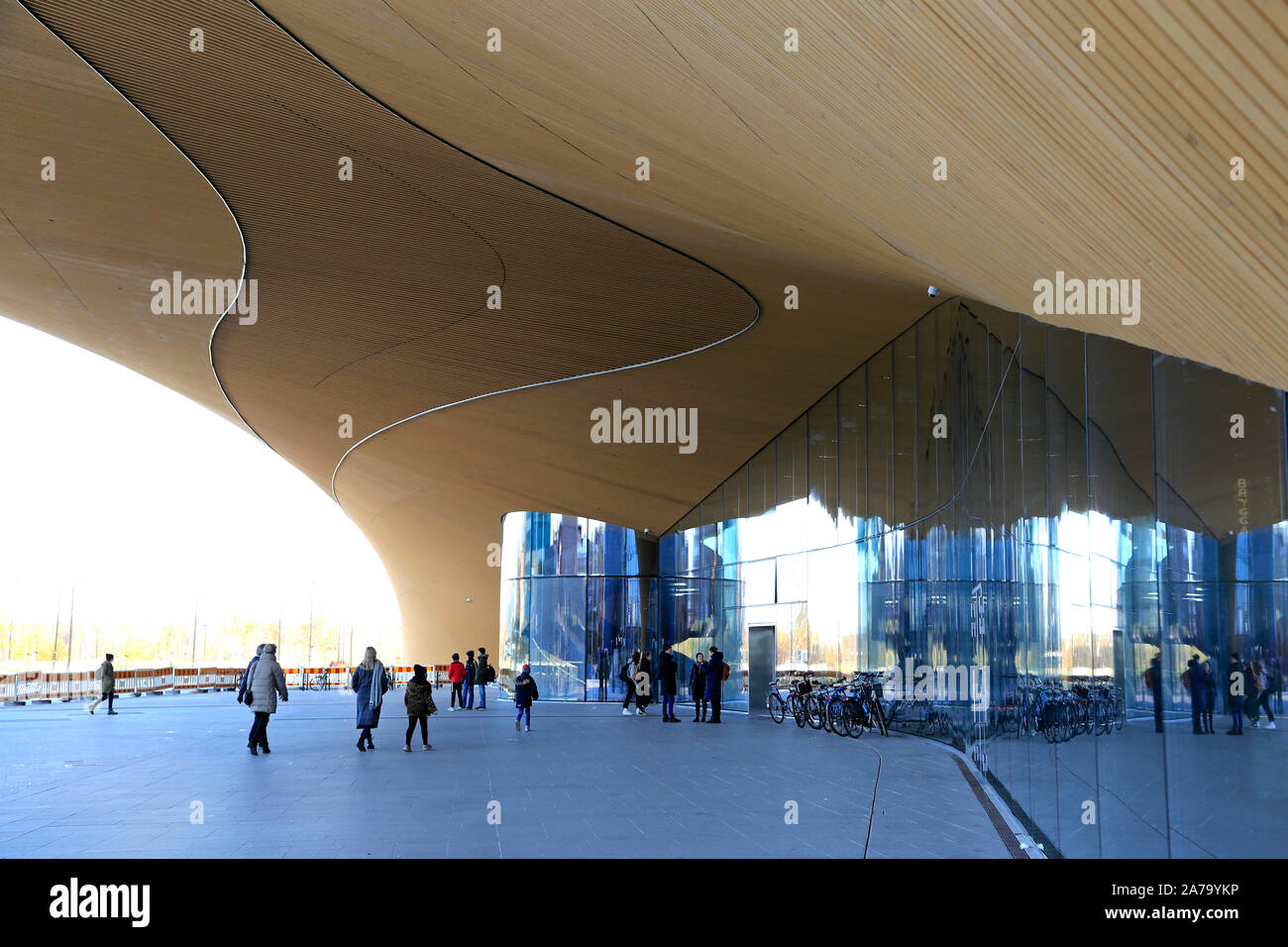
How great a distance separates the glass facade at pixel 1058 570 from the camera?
4.71 meters

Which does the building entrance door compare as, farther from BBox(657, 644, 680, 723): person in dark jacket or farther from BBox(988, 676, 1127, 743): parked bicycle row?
BBox(988, 676, 1127, 743): parked bicycle row

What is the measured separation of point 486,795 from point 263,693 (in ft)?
19.7

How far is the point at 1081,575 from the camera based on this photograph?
7688mm

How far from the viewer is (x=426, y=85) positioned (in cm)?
977

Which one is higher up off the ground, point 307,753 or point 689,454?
point 689,454

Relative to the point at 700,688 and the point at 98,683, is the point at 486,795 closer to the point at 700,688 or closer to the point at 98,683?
the point at 700,688

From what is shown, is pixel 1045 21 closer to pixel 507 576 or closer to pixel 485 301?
pixel 485 301

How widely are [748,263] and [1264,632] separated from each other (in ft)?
34.2

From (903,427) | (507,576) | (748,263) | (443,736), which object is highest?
(748,263)

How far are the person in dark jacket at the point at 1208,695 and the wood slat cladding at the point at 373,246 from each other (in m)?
8.70

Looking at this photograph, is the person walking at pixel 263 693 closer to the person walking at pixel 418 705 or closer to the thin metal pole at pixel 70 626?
the person walking at pixel 418 705

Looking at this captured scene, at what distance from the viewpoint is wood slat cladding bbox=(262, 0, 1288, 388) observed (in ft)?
10.4

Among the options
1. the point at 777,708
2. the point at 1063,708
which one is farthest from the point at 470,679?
the point at 1063,708

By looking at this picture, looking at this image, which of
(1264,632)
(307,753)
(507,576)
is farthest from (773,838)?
(507,576)
